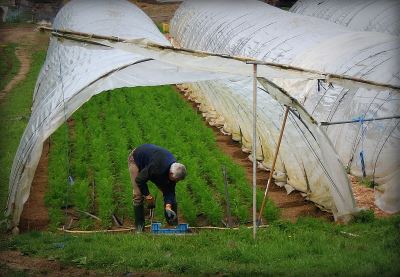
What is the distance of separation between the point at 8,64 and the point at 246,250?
1684cm

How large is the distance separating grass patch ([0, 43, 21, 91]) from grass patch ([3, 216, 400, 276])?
12108 mm

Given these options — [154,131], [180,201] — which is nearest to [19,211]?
[180,201]

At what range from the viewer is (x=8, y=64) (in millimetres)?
21750

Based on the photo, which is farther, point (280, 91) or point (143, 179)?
point (280, 91)

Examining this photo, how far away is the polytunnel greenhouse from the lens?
7730 mm

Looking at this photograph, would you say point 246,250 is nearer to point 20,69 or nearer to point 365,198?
point 365,198

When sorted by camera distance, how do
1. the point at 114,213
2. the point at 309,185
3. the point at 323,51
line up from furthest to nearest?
1. the point at 323,51
2. the point at 309,185
3. the point at 114,213

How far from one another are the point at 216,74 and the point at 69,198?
3.08m

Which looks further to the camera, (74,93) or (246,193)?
(246,193)

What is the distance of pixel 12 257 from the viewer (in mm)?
6891

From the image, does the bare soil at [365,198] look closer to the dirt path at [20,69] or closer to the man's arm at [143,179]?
the man's arm at [143,179]

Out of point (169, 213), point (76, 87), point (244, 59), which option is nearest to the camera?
point (244, 59)

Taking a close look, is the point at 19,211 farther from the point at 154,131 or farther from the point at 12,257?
the point at 154,131

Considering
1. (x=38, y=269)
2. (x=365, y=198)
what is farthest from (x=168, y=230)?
(x=365, y=198)
